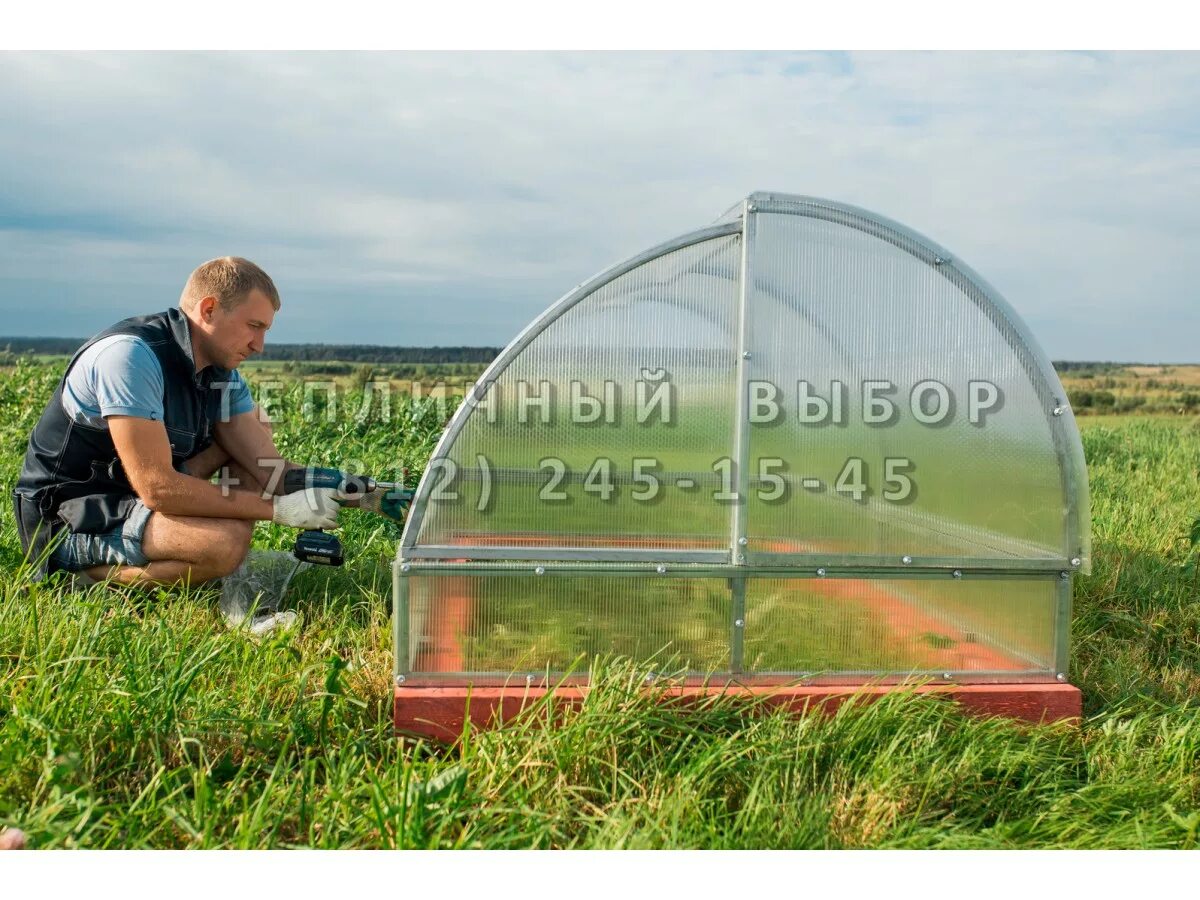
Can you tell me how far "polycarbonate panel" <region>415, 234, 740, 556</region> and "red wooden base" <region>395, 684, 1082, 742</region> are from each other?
49 centimetres

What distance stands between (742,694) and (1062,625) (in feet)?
4.04

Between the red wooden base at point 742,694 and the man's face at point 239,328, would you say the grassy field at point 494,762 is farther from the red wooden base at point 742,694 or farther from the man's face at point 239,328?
the man's face at point 239,328

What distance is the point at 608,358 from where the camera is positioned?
10.6 feet

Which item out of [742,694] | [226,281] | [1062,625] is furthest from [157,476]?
[1062,625]

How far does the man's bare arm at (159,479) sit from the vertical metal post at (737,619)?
6.67 ft

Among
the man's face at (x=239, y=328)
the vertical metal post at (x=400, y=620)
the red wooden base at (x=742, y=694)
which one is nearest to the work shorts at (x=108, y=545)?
the man's face at (x=239, y=328)

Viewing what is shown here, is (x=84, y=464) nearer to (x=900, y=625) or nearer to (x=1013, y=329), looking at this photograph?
(x=900, y=625)

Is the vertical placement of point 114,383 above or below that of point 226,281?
below

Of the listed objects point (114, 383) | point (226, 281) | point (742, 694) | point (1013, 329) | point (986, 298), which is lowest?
point (742, 694)

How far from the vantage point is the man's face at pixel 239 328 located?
402cm

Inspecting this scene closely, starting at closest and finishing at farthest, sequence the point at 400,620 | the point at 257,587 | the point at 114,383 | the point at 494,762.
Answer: the point at 494,762
the point at 400,620
the point at 114,383
the point at 257,587

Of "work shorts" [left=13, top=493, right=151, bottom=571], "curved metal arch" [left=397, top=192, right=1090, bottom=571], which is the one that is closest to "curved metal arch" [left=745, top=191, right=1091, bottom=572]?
"curved metal arch" [left=397, top=192, right=1090, bottom=571]

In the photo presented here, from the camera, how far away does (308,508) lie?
3961 mm

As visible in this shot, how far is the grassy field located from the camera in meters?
2.51
